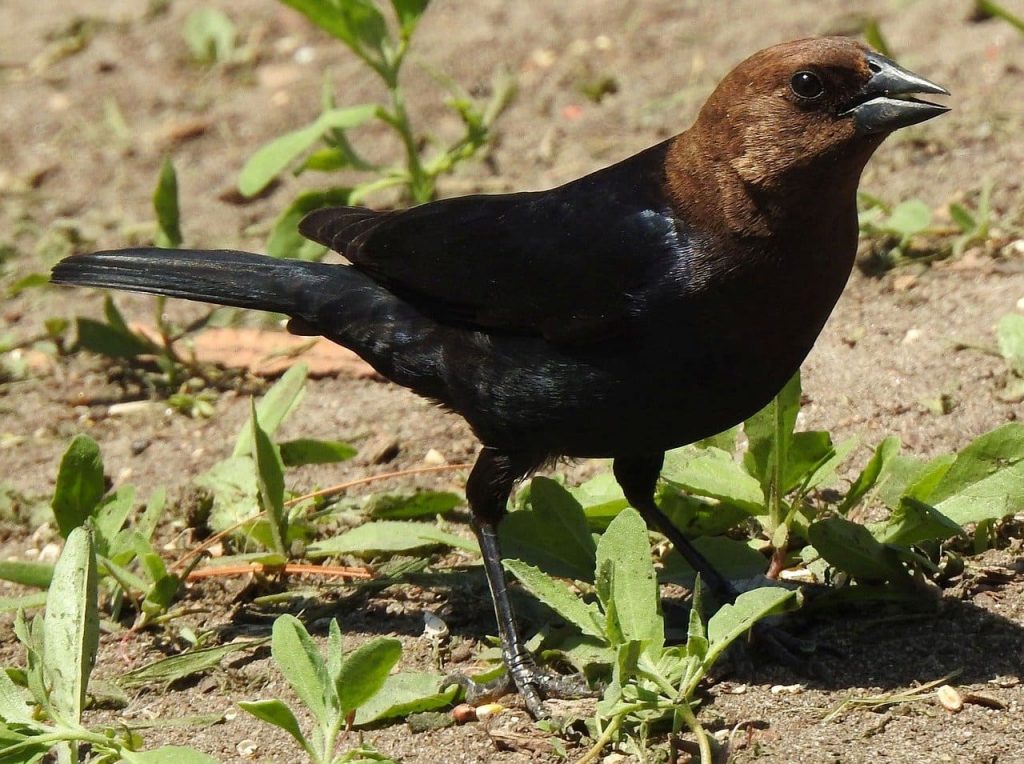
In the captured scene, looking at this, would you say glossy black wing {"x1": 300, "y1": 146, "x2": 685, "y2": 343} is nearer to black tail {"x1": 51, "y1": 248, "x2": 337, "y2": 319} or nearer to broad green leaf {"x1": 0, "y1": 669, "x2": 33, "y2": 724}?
black tail {"x1": 51, "y1": 248, "x2": 337, "y2": 319}

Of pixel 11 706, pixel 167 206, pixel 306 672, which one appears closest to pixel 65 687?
pixel 11 706

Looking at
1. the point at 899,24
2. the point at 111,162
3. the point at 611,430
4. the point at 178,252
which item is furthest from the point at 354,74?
the point at 611,430

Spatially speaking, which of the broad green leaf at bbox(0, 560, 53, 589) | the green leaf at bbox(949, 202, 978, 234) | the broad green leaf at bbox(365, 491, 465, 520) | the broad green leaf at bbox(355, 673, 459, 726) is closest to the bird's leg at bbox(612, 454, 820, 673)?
the broad green leaf at bbox(365, 491, 465, 520)

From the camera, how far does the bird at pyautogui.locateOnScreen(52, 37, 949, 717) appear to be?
3416mm

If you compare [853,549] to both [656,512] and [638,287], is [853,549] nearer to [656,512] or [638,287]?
[656,512]

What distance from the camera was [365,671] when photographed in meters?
3.01

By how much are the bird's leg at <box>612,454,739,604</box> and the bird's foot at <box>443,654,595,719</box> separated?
0.50 metres

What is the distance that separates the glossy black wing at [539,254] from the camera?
3.59 meters

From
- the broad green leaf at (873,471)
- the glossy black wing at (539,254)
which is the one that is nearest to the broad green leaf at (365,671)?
the glossy black wing at (539,254)

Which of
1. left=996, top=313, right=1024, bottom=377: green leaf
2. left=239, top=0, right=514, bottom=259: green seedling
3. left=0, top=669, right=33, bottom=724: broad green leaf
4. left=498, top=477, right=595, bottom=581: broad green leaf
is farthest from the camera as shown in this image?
left=239, top=0, right=514, bottom=259: green seedling

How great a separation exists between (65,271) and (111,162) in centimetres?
274

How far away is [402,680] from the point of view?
3.43 metres

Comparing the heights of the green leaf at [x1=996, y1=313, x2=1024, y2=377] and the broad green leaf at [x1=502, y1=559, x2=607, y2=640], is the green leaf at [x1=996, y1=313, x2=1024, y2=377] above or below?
above

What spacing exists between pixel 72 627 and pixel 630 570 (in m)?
1.22
